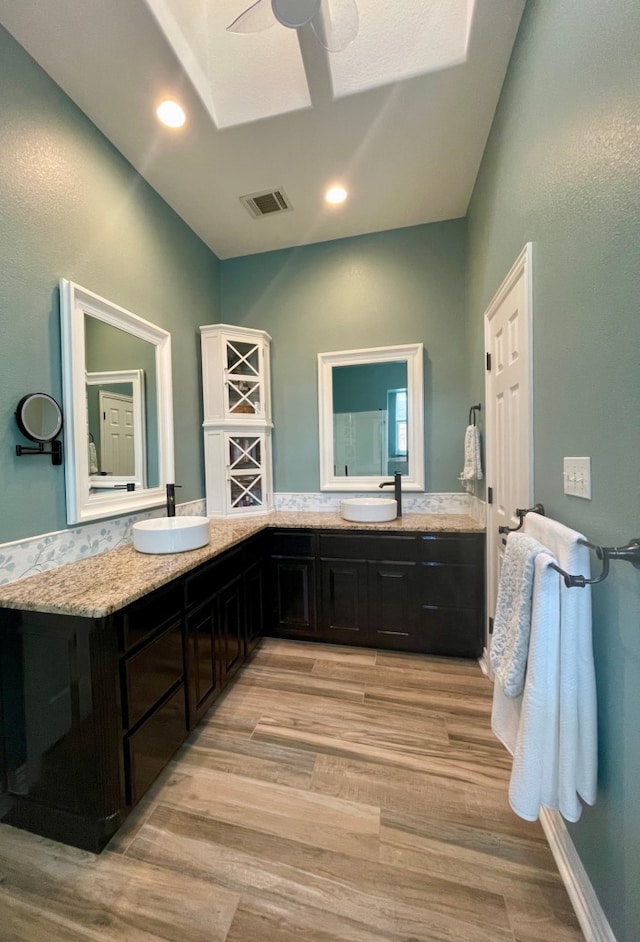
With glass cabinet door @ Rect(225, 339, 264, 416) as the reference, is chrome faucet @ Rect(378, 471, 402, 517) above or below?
below

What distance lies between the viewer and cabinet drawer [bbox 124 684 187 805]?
1.25 m

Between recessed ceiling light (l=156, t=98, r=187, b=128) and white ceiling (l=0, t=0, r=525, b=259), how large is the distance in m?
0.04

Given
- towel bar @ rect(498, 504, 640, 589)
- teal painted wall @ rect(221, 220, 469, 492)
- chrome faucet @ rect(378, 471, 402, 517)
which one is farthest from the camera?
teal painted wall @ rect(221, 220, 469, 492)

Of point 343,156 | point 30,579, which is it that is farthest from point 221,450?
point 343,156

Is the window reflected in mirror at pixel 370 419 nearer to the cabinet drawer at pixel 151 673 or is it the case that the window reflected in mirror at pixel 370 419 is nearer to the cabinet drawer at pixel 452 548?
the cabinet drawer at pixel 452 548

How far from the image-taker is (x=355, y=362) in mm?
2797

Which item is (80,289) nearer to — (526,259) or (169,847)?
(526,259)

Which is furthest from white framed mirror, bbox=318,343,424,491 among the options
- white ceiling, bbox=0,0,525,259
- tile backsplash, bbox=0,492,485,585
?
white ceiling, bbox=0,0,525,259

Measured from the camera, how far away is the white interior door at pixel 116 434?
187cm

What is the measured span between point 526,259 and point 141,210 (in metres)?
2.19

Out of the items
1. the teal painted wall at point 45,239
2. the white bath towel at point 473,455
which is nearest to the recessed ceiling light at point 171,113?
the teal painted wall at point 45,239

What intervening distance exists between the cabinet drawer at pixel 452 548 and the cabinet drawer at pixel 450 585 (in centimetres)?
4

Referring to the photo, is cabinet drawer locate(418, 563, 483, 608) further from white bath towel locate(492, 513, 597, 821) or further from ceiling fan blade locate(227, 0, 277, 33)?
ceiling fan blade locate(227, 0, 277, 33)

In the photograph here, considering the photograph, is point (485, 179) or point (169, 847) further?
point (485, 179)
